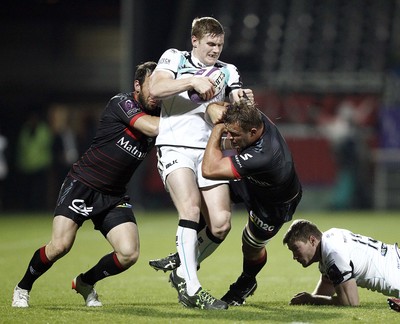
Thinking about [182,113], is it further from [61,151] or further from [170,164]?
[61,151]

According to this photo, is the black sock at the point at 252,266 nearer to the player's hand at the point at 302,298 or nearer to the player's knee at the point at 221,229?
the player's hand at the point at 302,298

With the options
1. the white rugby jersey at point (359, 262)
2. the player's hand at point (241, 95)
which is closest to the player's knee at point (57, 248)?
the player's hand at point (241, 95)

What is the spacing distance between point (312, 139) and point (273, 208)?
1226cm

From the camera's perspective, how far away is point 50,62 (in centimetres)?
2323

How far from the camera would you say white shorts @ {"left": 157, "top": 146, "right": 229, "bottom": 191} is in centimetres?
721

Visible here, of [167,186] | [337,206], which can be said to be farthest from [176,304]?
[337,206]

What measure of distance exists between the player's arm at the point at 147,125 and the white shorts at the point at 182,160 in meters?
0.14

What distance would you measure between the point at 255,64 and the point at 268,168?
672 inches

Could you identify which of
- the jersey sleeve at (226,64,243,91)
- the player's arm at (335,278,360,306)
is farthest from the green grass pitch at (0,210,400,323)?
the jersey sleeve at (226,64,243,91)

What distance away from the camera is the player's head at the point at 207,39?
23.4 feet

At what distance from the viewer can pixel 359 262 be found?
7.17 meters

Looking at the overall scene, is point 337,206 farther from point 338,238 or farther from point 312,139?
point 338,238

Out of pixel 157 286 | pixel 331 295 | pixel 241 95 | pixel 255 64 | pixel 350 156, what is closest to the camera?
pixel 241 95

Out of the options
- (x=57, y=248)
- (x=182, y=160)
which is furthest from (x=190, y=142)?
(x=57, y=248)
